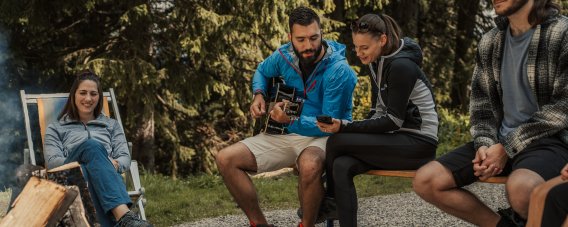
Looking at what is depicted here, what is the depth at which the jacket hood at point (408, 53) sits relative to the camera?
3984 mm

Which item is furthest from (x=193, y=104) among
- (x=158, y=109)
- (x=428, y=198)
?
(x=428, y=198)

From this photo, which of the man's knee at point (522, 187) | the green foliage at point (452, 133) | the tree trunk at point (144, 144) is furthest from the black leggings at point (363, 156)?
the tree trunk at point (144, 144)

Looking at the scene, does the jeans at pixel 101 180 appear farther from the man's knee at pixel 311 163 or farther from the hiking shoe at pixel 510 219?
the hiking shoe at pixel 510 219

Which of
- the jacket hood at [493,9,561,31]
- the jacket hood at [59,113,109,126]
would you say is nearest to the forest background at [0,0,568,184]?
the jacket hood at [59,113,109,126]

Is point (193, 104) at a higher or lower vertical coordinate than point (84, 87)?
lower

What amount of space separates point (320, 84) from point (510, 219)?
149cm

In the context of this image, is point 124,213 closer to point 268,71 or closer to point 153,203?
point 268,71

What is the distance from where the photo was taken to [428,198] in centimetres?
360

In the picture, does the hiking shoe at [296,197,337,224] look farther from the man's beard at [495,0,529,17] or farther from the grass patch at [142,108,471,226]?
the grass patch at [142,108,471,226]

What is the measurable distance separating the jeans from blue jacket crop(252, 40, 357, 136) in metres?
1.05

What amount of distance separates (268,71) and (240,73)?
4618 millimetres

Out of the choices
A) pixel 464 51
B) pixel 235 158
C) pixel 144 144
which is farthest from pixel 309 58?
pixel 464 51

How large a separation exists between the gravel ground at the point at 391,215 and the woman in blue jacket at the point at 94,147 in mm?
1115

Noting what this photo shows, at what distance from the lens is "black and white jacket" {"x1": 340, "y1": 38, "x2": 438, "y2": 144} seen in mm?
3885
